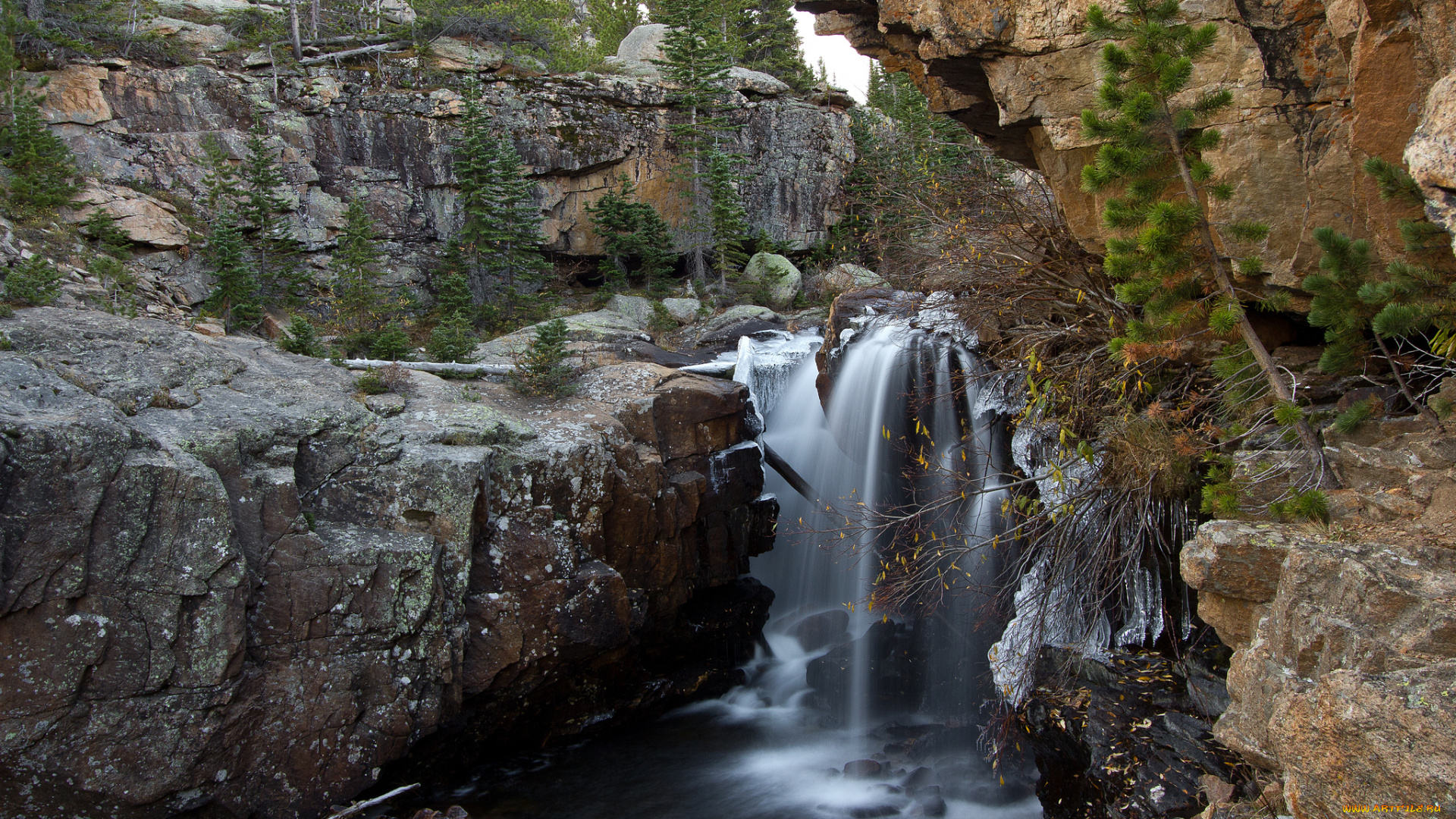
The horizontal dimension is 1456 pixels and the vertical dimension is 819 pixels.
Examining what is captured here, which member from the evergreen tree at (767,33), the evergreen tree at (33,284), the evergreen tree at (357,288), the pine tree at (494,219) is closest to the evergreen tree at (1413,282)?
the evergreen tree at (33,284)

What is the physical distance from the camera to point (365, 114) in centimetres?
2216

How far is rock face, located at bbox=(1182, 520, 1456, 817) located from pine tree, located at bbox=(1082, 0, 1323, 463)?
1.19 meters

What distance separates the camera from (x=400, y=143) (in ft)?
73.4

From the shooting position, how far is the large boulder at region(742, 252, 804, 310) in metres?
23.9

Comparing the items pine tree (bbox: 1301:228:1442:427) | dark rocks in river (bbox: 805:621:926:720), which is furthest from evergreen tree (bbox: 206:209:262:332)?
pine tree (bbox: 1301:228:1442:427)

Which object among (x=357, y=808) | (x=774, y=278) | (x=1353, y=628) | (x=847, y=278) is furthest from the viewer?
(x=774, y=278)

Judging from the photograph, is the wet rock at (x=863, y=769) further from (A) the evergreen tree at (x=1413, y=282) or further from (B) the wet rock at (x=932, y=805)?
(A) the evergreen tree at (x=1413, y=282)

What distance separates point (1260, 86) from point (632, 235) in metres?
18.5

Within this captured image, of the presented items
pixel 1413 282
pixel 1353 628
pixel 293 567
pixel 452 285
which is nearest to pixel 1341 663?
pixel 1353 628

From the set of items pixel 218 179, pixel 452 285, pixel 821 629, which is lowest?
pixel 821 629

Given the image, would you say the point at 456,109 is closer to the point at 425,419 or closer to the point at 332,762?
the point at 425,419

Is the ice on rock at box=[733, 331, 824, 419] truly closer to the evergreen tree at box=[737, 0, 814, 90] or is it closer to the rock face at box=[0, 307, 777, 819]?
the rock face at box=[0, 307, 777, 819]

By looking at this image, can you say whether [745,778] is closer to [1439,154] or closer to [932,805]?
[932,805]

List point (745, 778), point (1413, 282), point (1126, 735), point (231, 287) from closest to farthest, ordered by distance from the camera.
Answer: point (1413, 282), point (1126, 735), point (745, 778), point (231, 287)
